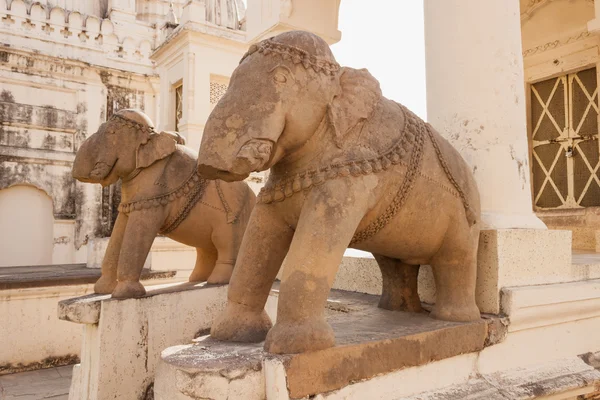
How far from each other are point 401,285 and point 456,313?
A: 0.33m

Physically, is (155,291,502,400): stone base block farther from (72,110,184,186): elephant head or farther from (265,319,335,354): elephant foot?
(72,110,184,186): elephant head

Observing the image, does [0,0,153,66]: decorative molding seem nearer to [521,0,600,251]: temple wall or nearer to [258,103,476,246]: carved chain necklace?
[521,0,600,251]: temple wall

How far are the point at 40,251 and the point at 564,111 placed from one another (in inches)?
436

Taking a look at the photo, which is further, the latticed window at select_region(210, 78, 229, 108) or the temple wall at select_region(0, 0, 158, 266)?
the temple wall at select_region(0, 0, 158, 266)

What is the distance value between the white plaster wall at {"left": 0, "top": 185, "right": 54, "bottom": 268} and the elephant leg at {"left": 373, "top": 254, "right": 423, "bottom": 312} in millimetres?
11047

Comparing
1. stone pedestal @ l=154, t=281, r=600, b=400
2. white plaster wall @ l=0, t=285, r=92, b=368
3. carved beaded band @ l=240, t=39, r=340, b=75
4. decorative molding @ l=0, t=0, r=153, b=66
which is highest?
decorative molding @ l=0, t=0, r=153, b=66

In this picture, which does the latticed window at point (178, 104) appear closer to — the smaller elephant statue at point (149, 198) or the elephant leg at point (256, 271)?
the smaller elephant statue at point (149, 198)

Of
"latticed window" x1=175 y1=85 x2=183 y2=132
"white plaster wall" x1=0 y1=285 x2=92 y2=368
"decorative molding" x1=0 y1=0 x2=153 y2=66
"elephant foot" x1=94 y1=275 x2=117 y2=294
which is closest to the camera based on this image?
"elephant foot" x1=94 y1=275 x2=117 y2=294

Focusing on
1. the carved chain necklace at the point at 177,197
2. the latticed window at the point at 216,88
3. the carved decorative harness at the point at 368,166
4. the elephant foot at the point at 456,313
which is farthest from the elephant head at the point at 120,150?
the latticed window at the point at 216,88

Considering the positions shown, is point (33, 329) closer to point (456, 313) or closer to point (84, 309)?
point (84, 309)

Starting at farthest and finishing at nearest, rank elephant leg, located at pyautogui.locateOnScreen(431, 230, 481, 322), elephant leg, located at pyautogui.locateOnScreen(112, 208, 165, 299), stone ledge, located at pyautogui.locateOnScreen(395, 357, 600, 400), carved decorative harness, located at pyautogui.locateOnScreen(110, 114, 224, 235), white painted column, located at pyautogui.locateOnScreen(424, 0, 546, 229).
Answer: carved decorative harness, located at pyautogui.locateOnScreen(110, 114, 224, 235) < elephant leg, located at pyautogui.locateOnScreen(112, 208, 165, 299) < white painted column, located at pyautogui.locateOnScreen(424, 0, 546, 229) < elephant leg, located at pyautogui.locateOnScreen(431, 230, 481, 322) < stone ledge, located at pyautogui.locateOnScreen(395, 357, 600, 400)

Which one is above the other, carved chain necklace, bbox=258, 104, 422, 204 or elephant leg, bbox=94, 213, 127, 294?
carved chain necklace, bbox=258, 104, 422, 204

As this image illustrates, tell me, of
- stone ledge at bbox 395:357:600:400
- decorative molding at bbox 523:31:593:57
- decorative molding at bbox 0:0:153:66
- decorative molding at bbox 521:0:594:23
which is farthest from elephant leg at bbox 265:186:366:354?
decorative molding at bbox 0:0:153:66

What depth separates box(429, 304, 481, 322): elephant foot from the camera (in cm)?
206
